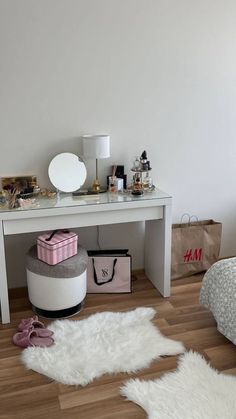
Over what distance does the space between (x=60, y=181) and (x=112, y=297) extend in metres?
0.89

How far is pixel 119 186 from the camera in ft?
9.36

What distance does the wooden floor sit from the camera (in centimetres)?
186

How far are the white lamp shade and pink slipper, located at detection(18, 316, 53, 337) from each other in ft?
3.68

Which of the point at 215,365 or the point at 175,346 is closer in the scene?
the point at 215,365

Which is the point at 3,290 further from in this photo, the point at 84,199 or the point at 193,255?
the point at 193,255

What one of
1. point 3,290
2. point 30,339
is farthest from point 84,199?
point 30,339

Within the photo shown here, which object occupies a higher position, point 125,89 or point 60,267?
point 125,89

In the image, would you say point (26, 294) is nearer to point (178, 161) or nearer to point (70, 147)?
point (70, 147)

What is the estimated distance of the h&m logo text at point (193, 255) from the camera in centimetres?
308

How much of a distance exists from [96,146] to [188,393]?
5.22ft

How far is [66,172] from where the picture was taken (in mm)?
2803

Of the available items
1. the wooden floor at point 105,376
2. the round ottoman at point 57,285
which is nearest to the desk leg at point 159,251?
the wooden floor at point 105,376

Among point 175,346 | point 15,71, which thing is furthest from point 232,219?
point 15,71

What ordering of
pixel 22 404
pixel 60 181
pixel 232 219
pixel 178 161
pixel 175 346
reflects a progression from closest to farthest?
pixel 22 404 → pixel 175 346 → pixel 60 181 → pixel 178 161 → pixel 232 219
